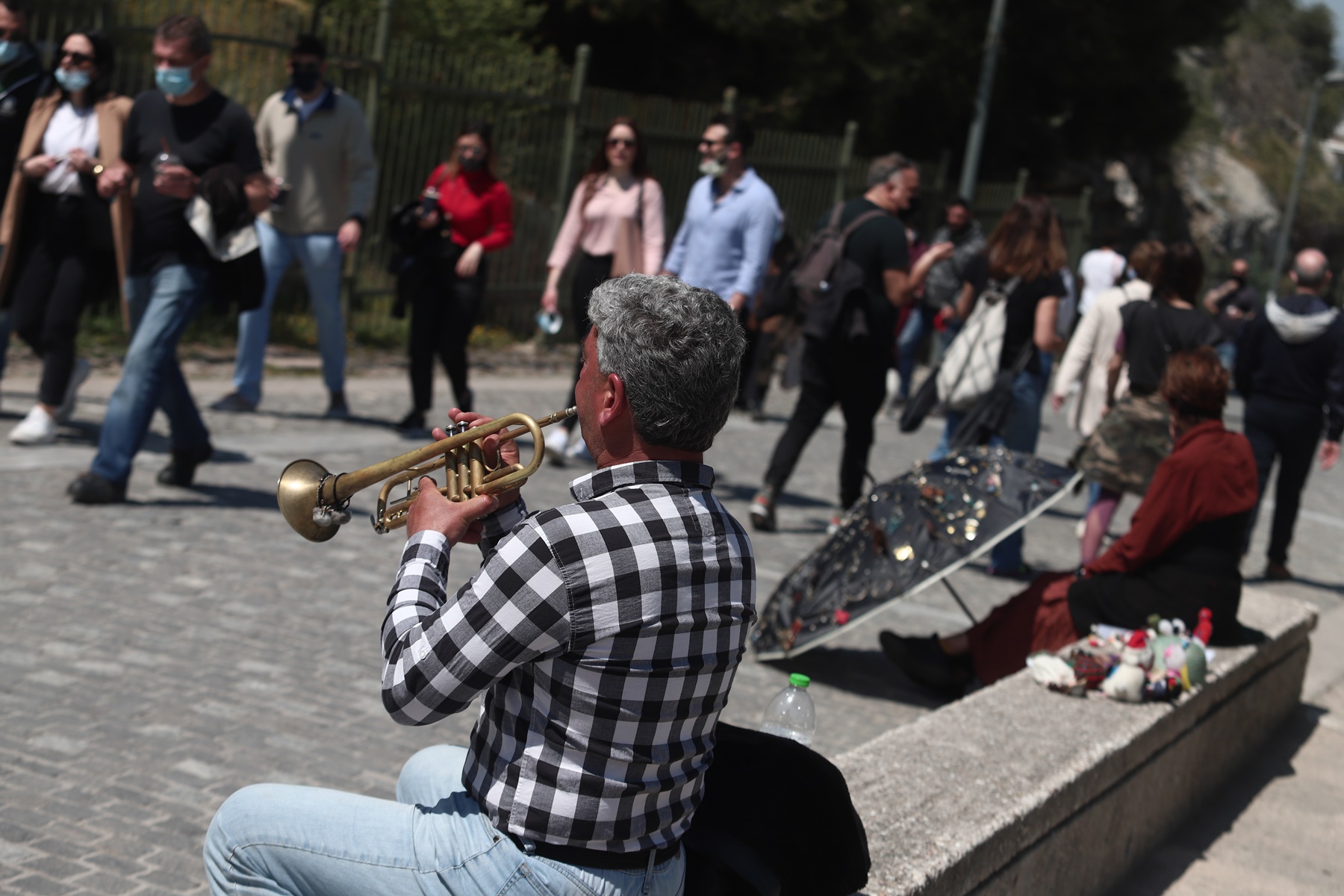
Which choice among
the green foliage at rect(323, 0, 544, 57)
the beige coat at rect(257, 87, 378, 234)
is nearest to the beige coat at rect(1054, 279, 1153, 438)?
the beige coat at rect(257, 87, 378, 234)

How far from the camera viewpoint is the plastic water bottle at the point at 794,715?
3.39m

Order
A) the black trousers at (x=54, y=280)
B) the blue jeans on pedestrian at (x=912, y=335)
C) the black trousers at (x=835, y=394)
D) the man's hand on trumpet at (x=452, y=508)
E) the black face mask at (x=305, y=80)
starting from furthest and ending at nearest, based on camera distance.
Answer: the blue jeans on pedestrian at (x=912, y=335) → the black face mask at (x=305, y=80) → the black trousers at (x=835, y=394) → the black trousers at (x=54, y=280) → the man's hand on trumpet at (x=452, y=508)

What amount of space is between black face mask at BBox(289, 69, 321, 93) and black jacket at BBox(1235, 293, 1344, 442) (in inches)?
216

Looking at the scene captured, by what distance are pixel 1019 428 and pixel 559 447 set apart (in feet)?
8.51

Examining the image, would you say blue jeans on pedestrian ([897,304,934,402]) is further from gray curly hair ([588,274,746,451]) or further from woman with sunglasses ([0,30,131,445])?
gray curly hair ([588,274,746,451])

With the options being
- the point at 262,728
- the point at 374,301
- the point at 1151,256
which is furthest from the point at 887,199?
the point at 374,301

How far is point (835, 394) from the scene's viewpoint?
25.9 ft

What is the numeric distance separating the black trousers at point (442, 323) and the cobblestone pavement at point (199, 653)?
1.41 feet

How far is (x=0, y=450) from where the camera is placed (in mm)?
7066

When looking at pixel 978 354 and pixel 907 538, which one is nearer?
pixel 907 538

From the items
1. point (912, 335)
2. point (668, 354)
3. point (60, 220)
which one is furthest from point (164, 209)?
point (912, 335)

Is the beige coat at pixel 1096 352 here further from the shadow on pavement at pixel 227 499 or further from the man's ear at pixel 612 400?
the man's ear at pixel 612 400

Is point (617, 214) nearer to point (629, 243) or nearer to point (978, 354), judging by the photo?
point (629, 243)

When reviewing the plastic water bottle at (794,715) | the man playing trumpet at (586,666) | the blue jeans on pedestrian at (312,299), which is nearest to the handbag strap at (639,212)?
the blue jeans on pedestrian at (312,299)
